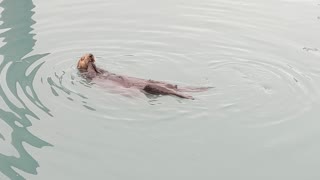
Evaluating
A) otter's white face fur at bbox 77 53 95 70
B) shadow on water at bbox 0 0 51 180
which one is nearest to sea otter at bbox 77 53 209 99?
otter's white face fur at bbox 77 53 95 70

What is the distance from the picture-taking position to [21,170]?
10.9 feet

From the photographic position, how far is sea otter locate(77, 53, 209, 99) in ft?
13.5

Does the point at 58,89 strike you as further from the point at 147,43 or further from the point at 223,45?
the point at 223,45

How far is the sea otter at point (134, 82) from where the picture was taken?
13.5 feet

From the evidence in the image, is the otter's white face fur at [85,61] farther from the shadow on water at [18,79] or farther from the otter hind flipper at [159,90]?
the otter hind flipper at [159,90]

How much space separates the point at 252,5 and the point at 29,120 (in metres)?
3.71

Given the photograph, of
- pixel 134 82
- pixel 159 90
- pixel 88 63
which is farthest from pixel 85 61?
pixel 159 90

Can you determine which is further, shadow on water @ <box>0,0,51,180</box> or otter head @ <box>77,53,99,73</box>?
otter head @ <box>77,53,99,73</box>

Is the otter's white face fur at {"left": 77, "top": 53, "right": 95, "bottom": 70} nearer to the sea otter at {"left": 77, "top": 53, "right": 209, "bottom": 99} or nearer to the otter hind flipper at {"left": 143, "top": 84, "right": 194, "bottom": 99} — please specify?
the sea otter at {"left": 77, "top": 53, "right": 209, "bottom": 99}

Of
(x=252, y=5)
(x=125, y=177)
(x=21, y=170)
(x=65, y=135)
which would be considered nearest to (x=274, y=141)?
(x=125, y=177)

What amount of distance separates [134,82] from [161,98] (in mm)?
283

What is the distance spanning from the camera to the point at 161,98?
4.12m

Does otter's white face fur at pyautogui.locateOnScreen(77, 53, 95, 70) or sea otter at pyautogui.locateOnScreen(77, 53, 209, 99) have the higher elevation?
otter's white face fur at pyautogui.locateOnScreen(77, 53, 95, 70)

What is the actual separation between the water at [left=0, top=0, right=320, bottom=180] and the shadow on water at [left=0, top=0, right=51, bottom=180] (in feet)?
0.04
